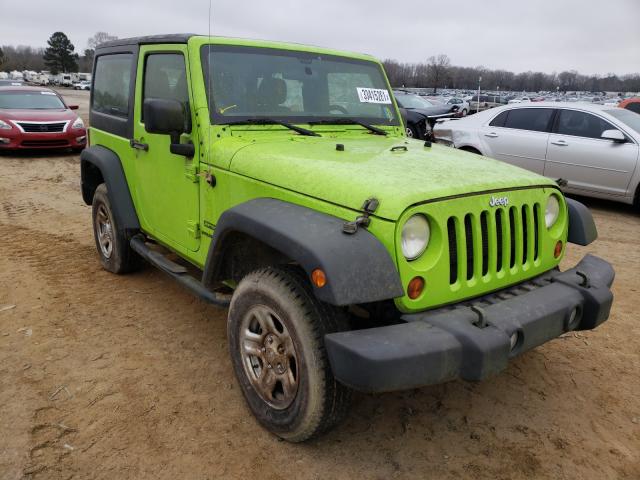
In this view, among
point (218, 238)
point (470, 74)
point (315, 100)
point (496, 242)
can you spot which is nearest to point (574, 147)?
point (315, 100)

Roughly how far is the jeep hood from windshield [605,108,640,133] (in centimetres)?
550

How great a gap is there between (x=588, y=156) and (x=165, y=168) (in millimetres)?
6271

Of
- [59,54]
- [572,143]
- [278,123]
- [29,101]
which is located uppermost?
[59,54]

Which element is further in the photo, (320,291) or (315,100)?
(315,100)

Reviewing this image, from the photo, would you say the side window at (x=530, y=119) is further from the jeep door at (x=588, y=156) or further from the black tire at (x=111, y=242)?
the black tire at (x=111, y=242)

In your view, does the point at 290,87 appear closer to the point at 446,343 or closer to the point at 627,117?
the point at 446,343

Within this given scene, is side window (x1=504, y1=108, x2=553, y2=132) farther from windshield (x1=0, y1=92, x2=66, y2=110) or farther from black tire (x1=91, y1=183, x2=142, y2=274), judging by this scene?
windshield (x1=0, y1=92, x2=66, y2=110)

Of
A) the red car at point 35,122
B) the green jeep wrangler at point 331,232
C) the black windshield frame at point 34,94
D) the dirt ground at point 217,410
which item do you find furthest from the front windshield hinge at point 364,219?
the black windshield frame at point 34,94

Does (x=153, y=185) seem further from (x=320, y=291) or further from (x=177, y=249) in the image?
(x=320, y=291)

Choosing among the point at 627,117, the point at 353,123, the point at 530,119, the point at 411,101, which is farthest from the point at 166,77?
the point at 411,101

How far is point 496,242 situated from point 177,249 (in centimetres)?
220

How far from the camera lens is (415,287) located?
2.38 metres

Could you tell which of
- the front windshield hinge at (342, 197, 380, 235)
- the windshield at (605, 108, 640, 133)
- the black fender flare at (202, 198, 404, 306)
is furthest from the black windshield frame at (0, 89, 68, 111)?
the front windshield hinge at (342, 197, 380, 235)

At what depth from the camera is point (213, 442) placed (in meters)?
2.73
